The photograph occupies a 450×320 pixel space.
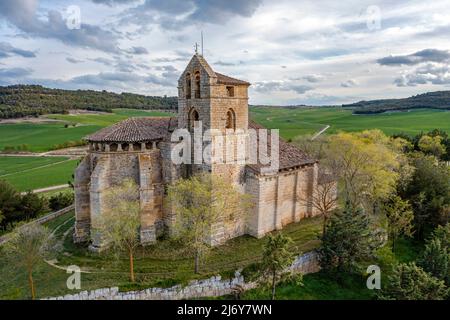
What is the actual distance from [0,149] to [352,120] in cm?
9392

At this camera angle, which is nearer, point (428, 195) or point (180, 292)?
point (180, 292)

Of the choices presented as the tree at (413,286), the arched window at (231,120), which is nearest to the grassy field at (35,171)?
the arched window at (231,120)

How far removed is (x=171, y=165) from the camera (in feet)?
97.3

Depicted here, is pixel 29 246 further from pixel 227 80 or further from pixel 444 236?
pixel 444 236

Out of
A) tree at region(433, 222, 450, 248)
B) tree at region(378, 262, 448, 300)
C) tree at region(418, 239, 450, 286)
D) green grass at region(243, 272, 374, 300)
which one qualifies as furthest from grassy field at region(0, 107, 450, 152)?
tree at region(378, 262, 448, 300)

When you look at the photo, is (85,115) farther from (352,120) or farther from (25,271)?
(25,271)

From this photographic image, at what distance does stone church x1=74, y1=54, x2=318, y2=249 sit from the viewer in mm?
28125

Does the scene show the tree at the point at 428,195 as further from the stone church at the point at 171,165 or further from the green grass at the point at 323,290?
the stone church at the point at 171,165

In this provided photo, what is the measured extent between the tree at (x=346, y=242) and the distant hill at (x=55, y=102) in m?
106

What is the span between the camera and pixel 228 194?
2727 cm

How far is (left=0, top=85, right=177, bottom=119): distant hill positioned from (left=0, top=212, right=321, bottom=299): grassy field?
3715 inches

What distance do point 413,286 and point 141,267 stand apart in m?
17.8

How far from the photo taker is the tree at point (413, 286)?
2136 centimetres

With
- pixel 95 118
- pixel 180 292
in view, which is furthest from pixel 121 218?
pixel 95 118
